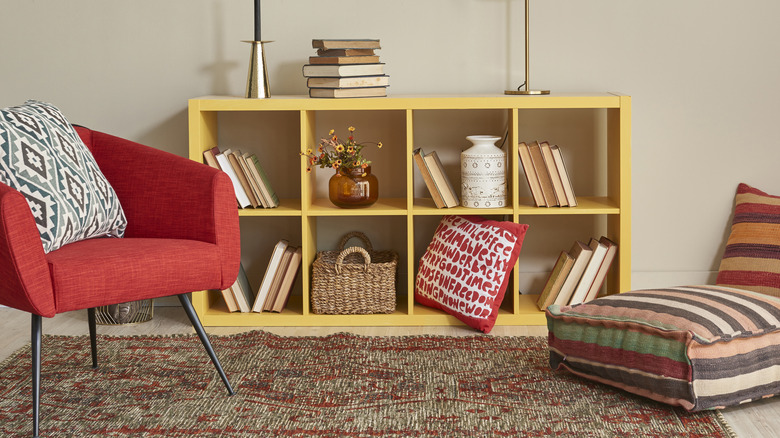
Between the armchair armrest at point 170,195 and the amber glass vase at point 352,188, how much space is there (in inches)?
25.8

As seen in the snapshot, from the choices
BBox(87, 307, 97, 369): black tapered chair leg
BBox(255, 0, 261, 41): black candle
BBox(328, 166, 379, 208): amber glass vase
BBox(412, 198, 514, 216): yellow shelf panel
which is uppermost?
BBox(255, 0, 261, 41): black candle

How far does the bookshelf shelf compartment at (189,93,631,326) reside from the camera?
272 centimetres

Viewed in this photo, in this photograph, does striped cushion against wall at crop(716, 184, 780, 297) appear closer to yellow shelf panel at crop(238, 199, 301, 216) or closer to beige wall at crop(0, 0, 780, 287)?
beige wall at crop(0, 0, 780, 287)

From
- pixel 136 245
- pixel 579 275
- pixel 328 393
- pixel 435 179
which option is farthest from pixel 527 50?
pixel 136 245

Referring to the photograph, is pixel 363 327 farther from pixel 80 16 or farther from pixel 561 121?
pixel 80 16

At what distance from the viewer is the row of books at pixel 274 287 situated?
2.86m

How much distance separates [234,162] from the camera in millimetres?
2805

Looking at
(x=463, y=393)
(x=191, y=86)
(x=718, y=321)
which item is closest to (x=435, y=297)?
(x=463, y=393)

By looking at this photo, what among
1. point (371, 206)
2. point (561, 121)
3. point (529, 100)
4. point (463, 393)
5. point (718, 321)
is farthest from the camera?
point (561, 121)

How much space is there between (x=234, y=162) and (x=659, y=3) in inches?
66.4

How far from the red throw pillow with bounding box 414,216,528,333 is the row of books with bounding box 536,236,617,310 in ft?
0.78

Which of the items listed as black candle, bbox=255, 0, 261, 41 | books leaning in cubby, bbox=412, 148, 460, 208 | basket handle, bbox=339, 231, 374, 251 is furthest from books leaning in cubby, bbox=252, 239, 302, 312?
black candle, bbox=255, 0, 261, 41

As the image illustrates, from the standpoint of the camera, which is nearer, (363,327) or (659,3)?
(363,327)

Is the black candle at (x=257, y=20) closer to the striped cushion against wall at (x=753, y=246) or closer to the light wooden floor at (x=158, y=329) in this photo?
the light wooden floor at (x=158, y=329)
